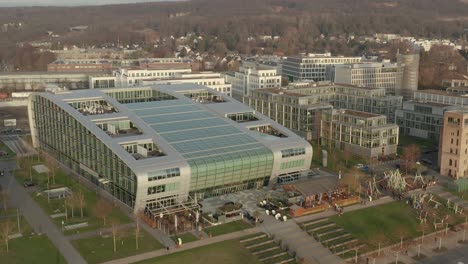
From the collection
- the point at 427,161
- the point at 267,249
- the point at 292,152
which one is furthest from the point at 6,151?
the point at 427,161

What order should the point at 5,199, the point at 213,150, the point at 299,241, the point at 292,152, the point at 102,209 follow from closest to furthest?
the point at 299,241, the point at 102,209, the point at 5,199, the point at 213,150, the point at 292,152

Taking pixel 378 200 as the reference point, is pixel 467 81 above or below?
above

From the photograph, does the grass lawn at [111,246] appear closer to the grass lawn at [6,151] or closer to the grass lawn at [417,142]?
the grass lawn at [6,151]

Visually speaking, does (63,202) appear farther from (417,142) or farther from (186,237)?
(417,142)

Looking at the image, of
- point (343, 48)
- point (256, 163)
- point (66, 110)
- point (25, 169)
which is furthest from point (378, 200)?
point (343, 48)

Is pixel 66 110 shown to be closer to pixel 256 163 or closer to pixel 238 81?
pixel 256 163

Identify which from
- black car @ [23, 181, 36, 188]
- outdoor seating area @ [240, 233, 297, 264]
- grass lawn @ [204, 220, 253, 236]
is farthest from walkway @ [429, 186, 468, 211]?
black car @ [23, 181, 36, 188]

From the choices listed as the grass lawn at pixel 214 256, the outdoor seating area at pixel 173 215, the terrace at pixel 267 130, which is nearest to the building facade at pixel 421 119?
Result: the terrace at pixel 267 130
